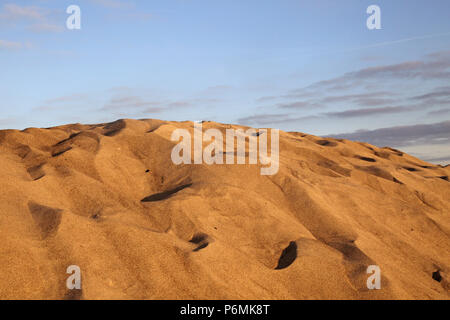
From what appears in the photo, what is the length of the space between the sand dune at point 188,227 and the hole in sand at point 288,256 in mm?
20

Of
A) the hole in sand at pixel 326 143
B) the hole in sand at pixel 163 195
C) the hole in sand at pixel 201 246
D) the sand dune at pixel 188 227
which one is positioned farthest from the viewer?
the hole in sand at pixel 326 143

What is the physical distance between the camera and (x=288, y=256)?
5.29m

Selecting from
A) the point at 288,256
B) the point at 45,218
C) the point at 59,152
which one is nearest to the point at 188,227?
the point at 288,256

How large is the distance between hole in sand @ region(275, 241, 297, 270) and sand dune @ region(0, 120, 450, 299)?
0.07ft

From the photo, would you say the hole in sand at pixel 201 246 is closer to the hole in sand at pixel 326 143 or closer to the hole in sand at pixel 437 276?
the hole in sand at pixel 437 276

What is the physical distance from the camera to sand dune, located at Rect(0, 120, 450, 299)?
445cm

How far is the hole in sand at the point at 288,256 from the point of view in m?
5.12

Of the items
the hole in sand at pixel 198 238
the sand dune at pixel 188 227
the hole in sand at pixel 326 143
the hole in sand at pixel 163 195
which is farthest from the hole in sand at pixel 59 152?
the hole in sand at pixel 326 143

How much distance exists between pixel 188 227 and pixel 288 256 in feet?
3.99

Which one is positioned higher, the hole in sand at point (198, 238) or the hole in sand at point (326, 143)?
the hole in sand at point (198, 238)

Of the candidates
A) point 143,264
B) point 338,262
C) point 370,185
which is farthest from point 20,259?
point 370,185

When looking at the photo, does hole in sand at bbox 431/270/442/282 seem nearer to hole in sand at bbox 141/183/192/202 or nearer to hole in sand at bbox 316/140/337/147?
hole in sand at bbox 141/183/192/202

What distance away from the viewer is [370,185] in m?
8.58
